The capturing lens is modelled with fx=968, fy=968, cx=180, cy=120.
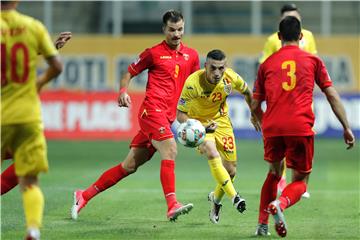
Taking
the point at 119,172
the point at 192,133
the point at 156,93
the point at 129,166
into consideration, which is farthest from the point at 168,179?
the point at 156,93

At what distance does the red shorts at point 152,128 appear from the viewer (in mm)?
10737

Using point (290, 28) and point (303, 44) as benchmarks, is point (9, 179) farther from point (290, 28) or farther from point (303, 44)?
point (303, 44)

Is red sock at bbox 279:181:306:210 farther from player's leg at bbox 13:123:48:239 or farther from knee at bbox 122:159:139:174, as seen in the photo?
knee at bbox 122:159:139:174

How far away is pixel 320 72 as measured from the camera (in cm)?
905

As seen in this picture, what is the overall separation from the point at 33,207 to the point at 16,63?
1.15 metres

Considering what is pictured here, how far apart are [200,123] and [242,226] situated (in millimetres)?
1258

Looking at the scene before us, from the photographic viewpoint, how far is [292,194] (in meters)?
9.02

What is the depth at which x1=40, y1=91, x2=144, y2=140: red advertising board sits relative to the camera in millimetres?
24953

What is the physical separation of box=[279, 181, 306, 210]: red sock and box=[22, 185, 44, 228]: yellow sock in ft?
7.73

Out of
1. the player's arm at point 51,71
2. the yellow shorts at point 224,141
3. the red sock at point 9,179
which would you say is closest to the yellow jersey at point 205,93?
the yellow shorts at point 224,141

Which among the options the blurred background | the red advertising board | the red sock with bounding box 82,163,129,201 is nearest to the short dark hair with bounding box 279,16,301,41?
the red sock with bounding box 82,163,129,201

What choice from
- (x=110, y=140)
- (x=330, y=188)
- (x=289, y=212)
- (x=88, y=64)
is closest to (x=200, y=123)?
(x=289, y=212)

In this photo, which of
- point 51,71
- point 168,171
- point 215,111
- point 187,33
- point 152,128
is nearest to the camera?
point 51,71

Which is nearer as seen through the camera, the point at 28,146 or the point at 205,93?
the point at 28,146
